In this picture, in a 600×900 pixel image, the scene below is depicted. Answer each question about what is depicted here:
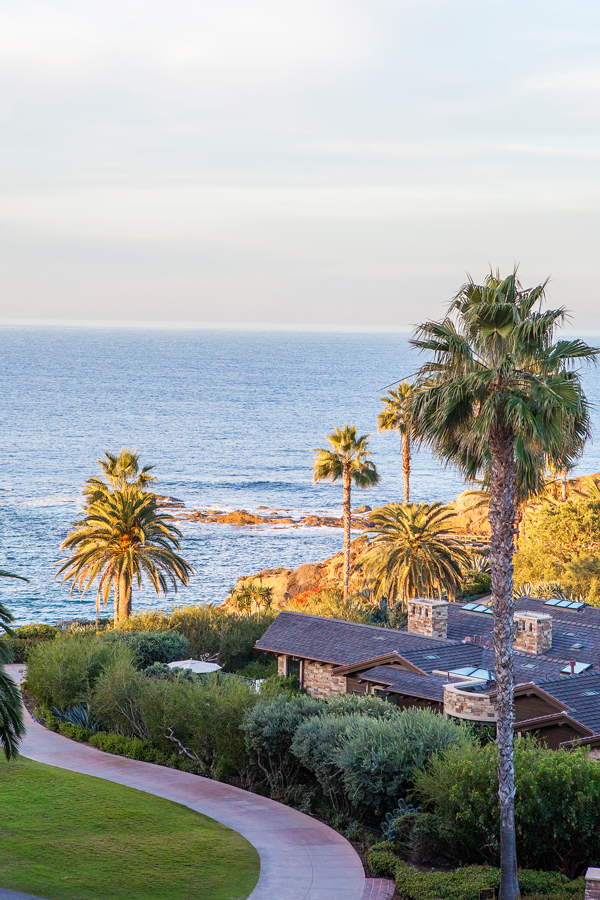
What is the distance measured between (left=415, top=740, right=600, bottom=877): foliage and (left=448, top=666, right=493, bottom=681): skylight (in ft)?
20.5

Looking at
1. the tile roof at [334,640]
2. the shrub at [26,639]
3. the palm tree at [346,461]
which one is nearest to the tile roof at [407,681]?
the tile roof at [334,640]

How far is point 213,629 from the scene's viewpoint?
4028cm

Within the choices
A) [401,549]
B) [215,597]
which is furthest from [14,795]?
[215,597]

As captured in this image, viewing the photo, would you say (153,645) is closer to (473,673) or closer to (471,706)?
(473,673)

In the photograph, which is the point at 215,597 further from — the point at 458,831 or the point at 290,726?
the point at 458,831

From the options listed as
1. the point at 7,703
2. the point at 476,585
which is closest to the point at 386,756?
the point at 7,703

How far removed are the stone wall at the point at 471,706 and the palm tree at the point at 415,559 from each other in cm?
1908

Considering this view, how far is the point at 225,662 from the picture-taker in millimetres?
38781

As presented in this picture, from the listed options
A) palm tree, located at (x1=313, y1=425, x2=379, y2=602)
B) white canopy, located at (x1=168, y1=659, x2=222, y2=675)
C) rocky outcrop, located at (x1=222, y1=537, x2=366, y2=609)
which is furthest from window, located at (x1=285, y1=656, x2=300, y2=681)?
rocky outcrop, located at (x1=222, y1=537, x2=366, y2=609)

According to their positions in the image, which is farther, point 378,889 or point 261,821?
point 261,821

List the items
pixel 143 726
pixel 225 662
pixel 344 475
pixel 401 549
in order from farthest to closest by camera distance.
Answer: pixel 344 475
pixel 401 549
pixel 225 662
pixel 143 726

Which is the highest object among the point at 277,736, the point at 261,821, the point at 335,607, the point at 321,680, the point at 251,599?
the point at 335,607

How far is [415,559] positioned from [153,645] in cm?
1451

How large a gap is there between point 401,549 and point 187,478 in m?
76.0
